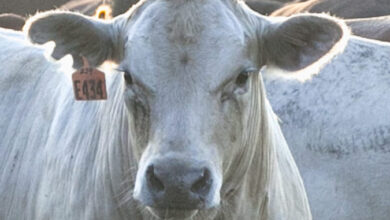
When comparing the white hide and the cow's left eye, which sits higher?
the cow's left eye

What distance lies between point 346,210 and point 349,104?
0.69 meters

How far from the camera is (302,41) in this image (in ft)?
16.9

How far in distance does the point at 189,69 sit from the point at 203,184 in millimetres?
484

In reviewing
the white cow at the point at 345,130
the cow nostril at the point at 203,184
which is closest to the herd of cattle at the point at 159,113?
the cow nostril at the point at 203,184

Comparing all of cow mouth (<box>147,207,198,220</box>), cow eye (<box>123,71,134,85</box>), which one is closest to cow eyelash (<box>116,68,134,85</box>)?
cow eye (<box>123,71,134,85</box>)

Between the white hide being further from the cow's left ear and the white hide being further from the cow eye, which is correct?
the cow eye

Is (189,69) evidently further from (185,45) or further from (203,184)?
(203,184)

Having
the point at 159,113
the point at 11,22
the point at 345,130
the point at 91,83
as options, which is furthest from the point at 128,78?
the point at 11,22

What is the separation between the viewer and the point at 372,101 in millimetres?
7758

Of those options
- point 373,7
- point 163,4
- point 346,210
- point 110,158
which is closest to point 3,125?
point 110,158

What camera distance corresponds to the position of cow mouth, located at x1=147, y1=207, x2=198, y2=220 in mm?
4641

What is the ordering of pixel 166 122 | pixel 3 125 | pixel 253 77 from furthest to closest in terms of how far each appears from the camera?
1. pixel 3 125
2. pixel 253 77
3. pixel 166 122

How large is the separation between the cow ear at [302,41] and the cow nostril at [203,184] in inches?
30.3

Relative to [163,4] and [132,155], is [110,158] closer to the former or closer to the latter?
[132,155]
